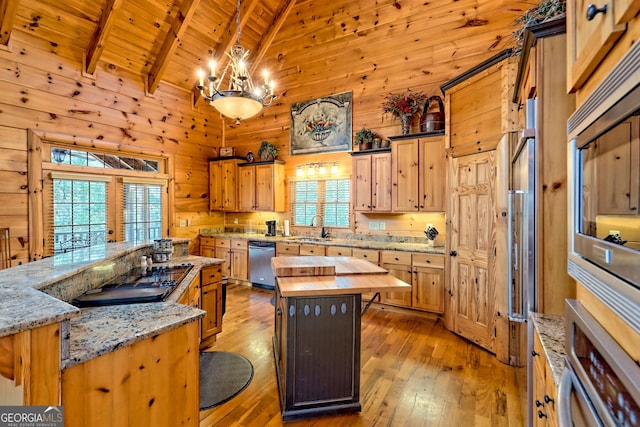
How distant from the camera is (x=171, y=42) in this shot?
15.8ft

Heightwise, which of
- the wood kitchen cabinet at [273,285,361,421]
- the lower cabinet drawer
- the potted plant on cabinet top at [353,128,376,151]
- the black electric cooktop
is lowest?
the wood kitchen cabinet at [273,285,361,421]

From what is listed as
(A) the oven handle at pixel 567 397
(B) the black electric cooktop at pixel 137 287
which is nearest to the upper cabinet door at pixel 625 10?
(A) the oven handle at pixel 567 397

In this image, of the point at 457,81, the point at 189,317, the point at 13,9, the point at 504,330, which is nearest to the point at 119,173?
the point at 13,9

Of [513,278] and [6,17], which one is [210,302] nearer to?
[513,278]

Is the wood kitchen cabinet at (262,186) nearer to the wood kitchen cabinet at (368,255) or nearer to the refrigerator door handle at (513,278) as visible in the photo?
the wood kitchen cabinet at (368,255)

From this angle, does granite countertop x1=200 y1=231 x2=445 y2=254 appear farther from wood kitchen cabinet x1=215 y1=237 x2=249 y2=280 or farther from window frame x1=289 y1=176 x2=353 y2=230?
window frame x1=289 y1=176 x2=353 y2=230

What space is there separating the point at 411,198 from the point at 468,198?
976mm

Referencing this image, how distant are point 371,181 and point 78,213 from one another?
4.30 metres

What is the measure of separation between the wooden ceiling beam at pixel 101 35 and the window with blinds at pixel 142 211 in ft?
5.91

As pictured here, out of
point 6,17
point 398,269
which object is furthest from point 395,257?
point 6,17

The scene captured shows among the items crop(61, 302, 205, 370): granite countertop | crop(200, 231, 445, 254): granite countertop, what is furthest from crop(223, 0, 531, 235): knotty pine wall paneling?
crop(61, 302, 205, 370): granite countertop

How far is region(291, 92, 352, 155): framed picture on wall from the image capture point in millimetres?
5199

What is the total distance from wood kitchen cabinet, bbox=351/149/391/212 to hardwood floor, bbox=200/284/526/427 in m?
1.67

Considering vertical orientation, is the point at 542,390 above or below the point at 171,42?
below
